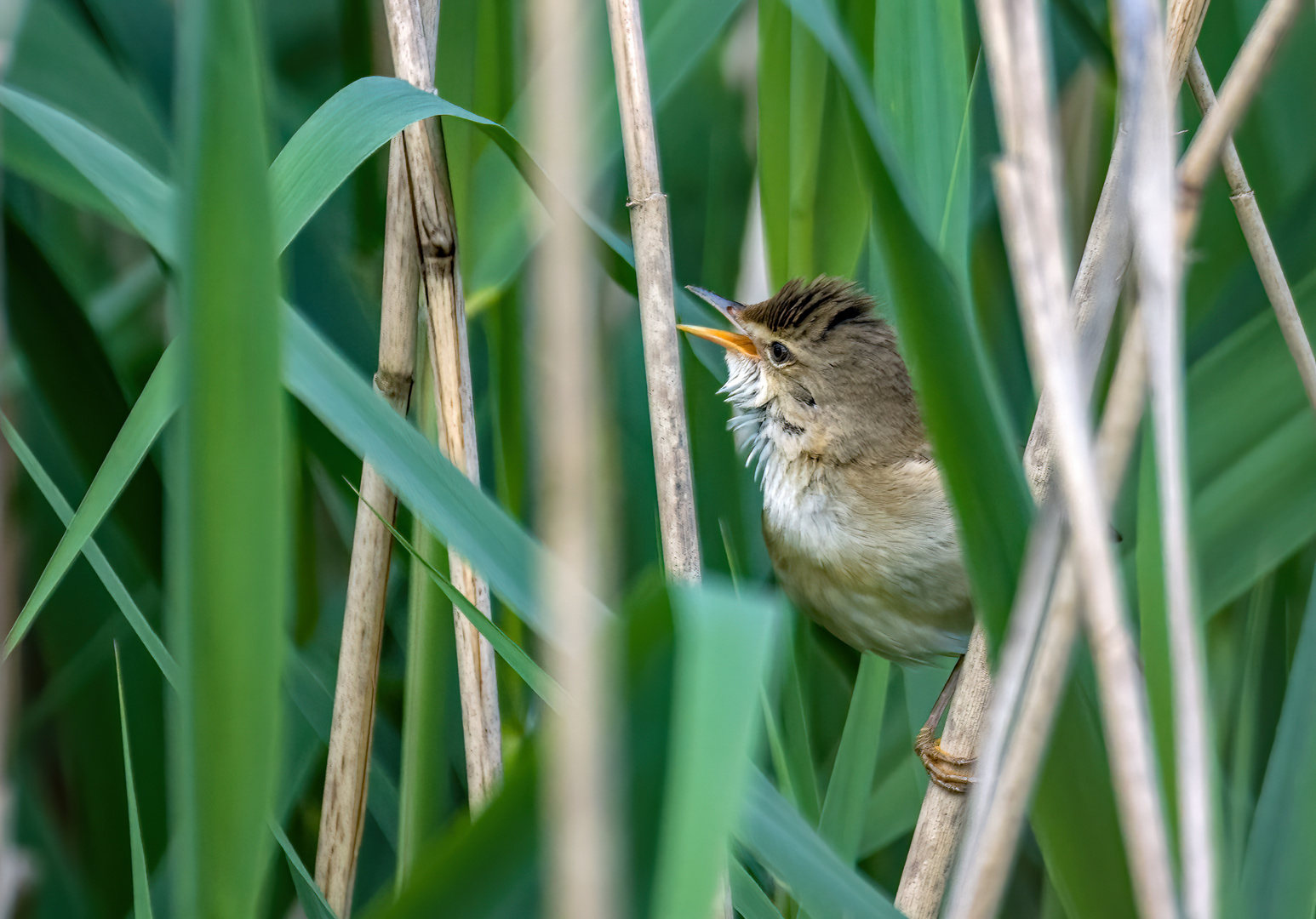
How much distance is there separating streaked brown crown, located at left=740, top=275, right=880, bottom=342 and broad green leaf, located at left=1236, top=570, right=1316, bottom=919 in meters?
0.74

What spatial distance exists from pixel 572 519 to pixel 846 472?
3.20 ft

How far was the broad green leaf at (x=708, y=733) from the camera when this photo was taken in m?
0.42

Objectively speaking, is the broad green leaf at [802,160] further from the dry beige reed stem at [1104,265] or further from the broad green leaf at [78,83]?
the broad green leaf at [78,83]

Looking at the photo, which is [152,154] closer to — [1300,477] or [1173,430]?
[1173,430]

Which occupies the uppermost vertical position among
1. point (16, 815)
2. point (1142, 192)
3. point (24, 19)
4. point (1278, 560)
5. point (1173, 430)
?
point (24, 19)

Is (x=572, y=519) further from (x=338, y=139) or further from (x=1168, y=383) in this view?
(x=338, y=139)

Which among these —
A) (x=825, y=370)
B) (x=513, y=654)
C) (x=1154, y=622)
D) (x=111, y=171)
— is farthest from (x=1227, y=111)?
(x=825, y=370)

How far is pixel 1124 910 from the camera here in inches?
26.3

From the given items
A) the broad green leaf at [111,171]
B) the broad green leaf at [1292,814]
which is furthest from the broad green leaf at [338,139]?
the broad green leaf at [1292,814]

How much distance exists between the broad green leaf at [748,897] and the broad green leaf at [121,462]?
0.46 metres

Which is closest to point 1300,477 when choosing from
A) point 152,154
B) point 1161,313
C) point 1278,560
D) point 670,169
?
point 1278,560

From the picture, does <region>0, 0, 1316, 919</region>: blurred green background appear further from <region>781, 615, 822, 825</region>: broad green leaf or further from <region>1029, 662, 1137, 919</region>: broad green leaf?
<region>1029, 662, 1137, 919</region>: broad green leaf

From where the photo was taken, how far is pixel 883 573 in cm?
132

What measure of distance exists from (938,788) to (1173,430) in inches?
17.9
